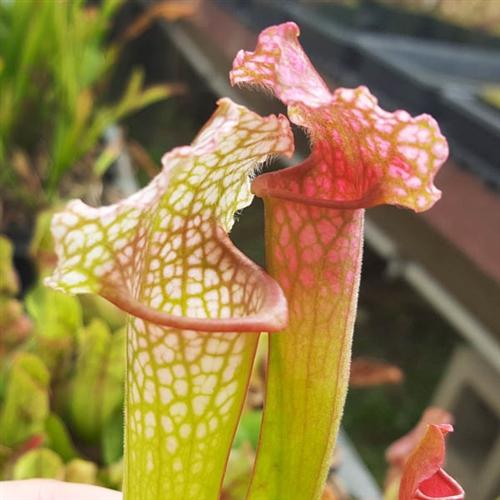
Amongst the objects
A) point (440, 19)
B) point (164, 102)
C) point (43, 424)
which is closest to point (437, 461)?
point (43, 424)

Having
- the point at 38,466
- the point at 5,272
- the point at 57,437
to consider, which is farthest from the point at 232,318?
the point at 5,272

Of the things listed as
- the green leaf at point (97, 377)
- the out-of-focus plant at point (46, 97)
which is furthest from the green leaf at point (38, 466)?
the out-of-focus plant at point (46, 97)

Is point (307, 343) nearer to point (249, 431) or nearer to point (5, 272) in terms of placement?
point (249, 431)

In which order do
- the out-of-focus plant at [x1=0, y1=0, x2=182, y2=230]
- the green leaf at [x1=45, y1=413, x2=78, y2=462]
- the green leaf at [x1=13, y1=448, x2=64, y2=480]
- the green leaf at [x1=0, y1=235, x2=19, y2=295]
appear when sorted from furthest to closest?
the out-of-focus plant at [x1=0, y1=0, x2=182, y2=230] < the green leaf at [x1=0, y1=235, x2=19, y2=295] < the green leaf at [x1=45, y1=413, x2=78, y2=462] < the green leaf at [x1=13, y1=448, x2=64, y2=480]

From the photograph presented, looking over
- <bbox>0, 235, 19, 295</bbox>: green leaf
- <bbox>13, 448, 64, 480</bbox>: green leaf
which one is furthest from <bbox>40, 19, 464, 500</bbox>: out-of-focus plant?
<bbox>0, 235, 19, 295</bbox>: green leaf

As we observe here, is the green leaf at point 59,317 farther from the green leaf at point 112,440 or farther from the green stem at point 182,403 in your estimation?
the green stem at point 182,403

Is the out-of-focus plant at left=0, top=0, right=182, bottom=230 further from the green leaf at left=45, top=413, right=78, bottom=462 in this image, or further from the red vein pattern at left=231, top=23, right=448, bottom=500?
the red vein pattern at left=231, top=23, right=448, bottom=500
